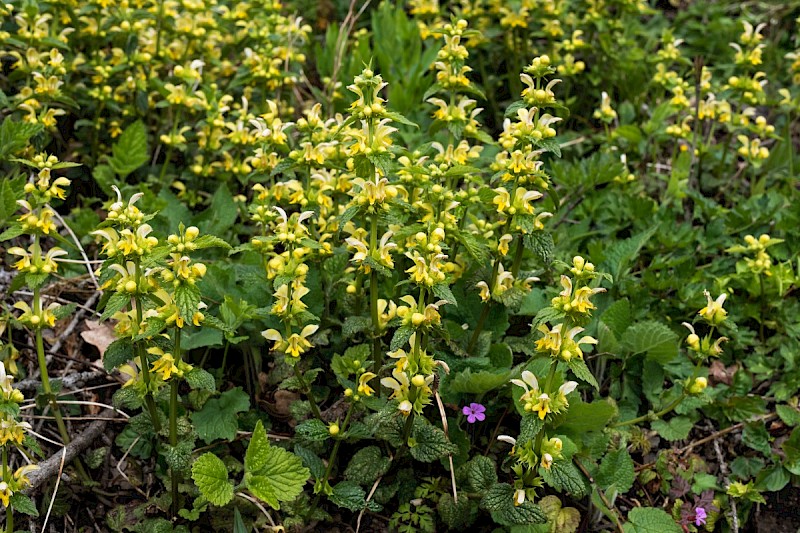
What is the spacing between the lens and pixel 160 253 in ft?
7.47

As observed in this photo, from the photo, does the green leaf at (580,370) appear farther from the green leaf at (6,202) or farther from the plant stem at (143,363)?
the green leaf at (6,202)

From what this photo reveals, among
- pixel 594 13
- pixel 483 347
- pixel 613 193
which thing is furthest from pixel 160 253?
pixel 594 13

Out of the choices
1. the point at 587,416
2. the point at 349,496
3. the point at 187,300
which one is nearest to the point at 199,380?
the point at 187,300

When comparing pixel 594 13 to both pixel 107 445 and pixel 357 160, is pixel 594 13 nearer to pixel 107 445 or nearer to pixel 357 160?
pixel 357 160

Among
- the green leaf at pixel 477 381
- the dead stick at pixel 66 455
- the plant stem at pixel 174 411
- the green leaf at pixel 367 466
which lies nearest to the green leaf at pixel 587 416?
the green leaf at pixel 477 381

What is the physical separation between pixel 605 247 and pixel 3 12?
2859mm

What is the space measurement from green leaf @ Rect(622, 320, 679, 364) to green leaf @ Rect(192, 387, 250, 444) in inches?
61.3

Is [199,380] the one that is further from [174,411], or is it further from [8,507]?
[8,507]

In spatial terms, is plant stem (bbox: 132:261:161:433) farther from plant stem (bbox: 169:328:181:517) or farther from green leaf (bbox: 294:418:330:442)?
green leaf (bbox: 294:418:330:442)

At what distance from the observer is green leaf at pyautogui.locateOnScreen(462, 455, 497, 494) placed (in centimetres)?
273

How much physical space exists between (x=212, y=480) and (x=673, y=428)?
5.97 ft

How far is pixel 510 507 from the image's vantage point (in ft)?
8.56

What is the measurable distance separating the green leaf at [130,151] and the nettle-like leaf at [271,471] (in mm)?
1746

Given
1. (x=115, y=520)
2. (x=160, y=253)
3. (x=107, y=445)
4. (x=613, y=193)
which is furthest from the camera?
(x=613, y=193)
